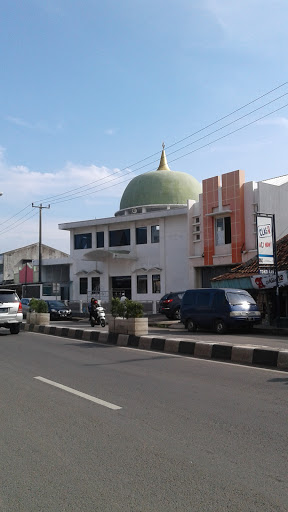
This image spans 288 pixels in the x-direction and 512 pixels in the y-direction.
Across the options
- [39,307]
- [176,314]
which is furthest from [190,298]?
[176,314]

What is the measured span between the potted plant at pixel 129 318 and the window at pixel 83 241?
29.5 metres

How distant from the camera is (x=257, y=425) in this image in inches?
209

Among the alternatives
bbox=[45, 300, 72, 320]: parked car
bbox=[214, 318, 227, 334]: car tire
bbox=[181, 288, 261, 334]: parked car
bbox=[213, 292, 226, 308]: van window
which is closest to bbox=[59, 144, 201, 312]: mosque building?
bbox=[45, 300, 72, 320]: parked car

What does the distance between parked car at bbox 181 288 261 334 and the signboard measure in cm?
187

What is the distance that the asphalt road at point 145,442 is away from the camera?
3.56 meters

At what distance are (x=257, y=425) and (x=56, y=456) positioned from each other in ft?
7.17

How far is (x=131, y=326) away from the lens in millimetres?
14789

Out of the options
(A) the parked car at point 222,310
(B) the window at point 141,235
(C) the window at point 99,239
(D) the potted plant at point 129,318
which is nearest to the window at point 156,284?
(B) the window at point 141,235

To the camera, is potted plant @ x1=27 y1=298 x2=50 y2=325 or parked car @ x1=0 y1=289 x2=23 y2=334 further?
potted plant @ x1=27 y1=298 x2=50 y2=325

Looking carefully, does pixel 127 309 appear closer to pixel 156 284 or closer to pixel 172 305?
pixel 172 305

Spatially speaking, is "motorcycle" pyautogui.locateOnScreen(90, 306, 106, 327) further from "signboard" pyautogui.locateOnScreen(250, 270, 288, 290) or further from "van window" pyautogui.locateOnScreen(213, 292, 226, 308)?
"signboard" pyautogui.locateOnScreen(250, 270, 288, 290)

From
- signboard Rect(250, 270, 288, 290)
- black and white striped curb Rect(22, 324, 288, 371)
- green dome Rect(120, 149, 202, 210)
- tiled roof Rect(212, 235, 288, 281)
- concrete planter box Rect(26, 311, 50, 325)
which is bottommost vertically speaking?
black and white striped curb Rect(22, 324, 288, 371)

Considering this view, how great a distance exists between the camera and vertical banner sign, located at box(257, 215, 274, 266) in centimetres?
1980

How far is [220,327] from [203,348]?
24.0ft
